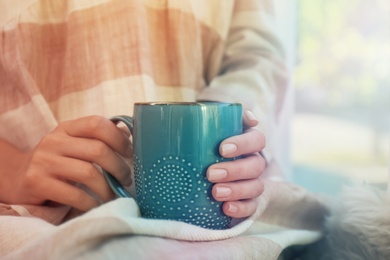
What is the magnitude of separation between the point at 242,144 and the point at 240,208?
0.19 ft

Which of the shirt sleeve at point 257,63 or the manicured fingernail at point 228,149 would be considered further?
the shirt sleeve at point 257,63

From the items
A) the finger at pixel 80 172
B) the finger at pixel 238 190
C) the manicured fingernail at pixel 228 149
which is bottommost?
the finger at pixel 238 190

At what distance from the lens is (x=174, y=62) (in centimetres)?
57

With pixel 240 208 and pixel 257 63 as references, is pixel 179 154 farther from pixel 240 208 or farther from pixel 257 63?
pixel 257 63

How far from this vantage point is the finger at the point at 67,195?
44 cm

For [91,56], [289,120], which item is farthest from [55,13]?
[289,120]

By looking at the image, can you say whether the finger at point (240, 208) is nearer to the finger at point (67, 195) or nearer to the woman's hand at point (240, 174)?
the woman's hand at point (240, 174)

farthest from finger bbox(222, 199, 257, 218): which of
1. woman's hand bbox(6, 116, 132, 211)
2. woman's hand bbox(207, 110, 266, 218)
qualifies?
woman's hand bbox(6, 116, 132, 211)

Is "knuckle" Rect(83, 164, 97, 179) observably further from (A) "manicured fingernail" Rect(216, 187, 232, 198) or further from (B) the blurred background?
(B) the blurred background

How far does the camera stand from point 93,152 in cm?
43

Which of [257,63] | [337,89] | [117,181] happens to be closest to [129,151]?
[117,181]

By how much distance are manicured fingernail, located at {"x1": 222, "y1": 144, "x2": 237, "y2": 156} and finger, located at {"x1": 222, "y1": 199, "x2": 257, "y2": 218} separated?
45 mm

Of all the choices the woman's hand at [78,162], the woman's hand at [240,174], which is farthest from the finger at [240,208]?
the woman's hand at [78,162]

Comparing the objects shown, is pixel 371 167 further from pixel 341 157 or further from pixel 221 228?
pixel 221 228
